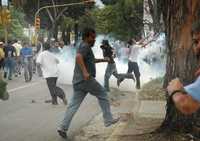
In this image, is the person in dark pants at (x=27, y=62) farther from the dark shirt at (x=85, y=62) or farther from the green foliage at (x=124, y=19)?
the dark shirt at (x=85, y=62)

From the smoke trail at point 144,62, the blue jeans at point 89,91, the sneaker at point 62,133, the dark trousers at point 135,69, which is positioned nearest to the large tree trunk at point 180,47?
the blue jeans at point 89,91

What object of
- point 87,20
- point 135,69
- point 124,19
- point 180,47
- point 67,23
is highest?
point 180,47

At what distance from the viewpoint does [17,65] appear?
85.9 feet

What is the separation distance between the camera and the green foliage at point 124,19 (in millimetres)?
37669

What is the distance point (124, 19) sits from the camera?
4253 centimetres

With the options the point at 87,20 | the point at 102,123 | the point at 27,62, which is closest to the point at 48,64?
the point at 102,123

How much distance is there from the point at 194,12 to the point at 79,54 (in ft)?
6.81

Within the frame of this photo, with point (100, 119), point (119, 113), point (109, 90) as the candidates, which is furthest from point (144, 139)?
point (109, 90)

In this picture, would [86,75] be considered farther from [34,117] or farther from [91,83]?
[34,117]

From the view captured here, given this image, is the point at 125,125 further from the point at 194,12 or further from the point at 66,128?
the point at 194,12

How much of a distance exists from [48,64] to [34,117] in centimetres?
247

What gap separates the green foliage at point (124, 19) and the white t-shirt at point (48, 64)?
20.8 metres

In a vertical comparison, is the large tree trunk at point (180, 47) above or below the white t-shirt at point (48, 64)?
above

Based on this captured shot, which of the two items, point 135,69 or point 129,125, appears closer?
point 129,125
